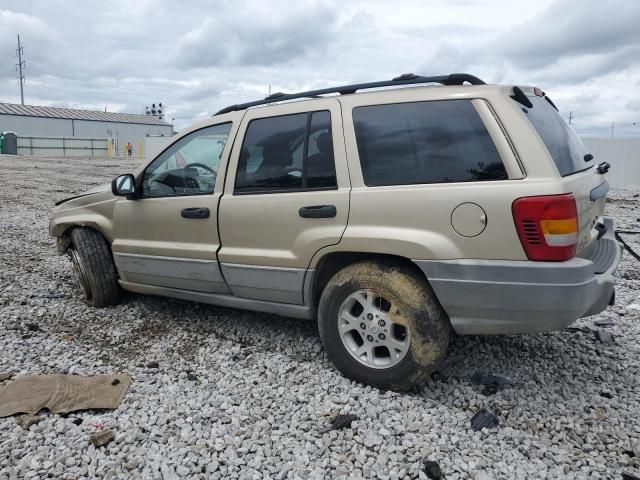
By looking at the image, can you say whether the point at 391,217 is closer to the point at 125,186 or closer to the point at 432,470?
the point at 432,470

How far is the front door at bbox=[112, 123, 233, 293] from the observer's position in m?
3.75

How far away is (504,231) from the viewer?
263cm

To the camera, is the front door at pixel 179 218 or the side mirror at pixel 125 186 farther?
the side mirror at pixel 125 186

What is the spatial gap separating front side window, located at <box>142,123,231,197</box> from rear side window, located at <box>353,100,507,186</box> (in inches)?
48.2

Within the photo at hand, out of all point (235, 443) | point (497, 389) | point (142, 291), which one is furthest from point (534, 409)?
point (142, 291)

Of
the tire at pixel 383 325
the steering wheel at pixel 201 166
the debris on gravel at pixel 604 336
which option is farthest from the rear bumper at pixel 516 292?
the steering wheel at pixel 201 166

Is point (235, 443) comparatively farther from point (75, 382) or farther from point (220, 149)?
point (220, 149)

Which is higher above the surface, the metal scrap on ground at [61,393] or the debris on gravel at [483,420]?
the debris on gravel at [483,420]

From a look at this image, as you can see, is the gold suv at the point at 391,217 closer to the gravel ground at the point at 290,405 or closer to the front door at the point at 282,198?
the front door at the point at 282,198

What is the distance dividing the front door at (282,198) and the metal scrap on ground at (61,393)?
108 cm

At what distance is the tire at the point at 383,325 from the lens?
9.59 feet

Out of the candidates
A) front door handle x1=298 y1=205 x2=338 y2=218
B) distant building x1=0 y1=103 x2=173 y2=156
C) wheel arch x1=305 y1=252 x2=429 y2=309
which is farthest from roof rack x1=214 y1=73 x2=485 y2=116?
distant building x1=0 y1=103 x2=173 y2=156

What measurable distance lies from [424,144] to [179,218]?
2.00 meters

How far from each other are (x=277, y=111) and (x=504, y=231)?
1.84 metres
